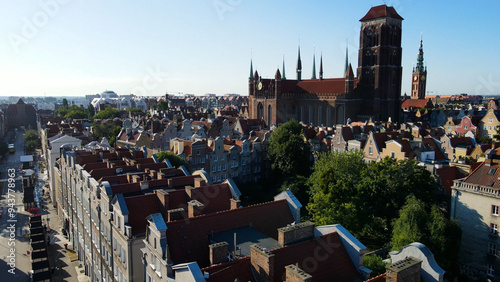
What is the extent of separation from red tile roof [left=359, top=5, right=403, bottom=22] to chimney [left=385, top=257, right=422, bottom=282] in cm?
8412

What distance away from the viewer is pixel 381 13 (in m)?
87.6

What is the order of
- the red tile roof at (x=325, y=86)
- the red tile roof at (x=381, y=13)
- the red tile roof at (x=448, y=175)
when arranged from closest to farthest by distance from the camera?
1. the red tile roof at (x=448, y=175)
2. the red tile roof at (x=381, y=13)
3. the red tile roof at (x=325, y=86)

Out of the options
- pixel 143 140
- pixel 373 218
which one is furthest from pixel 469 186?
pixel 143 140

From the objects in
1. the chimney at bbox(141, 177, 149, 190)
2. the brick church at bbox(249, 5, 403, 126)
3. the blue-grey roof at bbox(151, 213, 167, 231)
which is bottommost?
the chimney at bbox(141, 177, 149, 190)

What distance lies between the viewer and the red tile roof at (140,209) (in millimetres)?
21344

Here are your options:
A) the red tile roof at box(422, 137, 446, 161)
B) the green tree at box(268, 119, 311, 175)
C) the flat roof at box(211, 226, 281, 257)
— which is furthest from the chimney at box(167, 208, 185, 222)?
the red tile roof at box(422, 137, 446, 161)

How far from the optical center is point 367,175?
35344 millimetres

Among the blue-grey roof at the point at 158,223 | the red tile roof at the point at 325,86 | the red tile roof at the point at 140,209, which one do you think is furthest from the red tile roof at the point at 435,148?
the red tile roof at the point at 325,86

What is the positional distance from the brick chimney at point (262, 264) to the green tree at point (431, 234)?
16216 mm

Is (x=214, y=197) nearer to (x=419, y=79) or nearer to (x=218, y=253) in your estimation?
(x=218, y=253)

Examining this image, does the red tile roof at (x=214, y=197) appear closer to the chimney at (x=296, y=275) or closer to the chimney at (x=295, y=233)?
the chimney at (x=295, y=233)

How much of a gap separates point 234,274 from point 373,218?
23593 millimetres

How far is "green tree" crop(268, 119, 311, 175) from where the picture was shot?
54.2 m

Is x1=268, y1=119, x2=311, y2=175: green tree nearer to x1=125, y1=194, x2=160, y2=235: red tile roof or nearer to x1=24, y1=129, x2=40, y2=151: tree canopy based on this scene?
x1=125, y1=194, x2=160, y2=235: red tile roof
